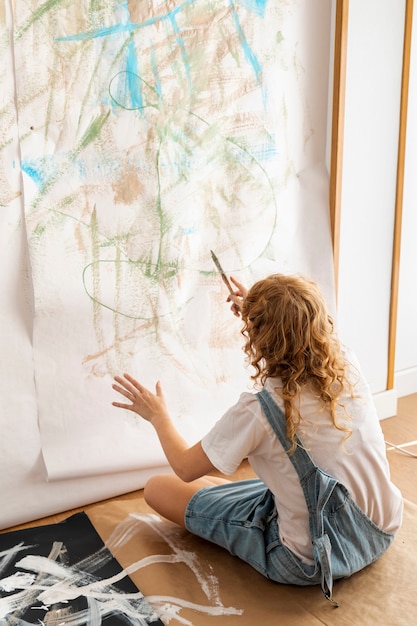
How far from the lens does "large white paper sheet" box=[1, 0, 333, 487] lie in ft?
5.52

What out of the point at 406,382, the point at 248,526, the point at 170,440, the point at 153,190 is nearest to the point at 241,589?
the point at 248,526

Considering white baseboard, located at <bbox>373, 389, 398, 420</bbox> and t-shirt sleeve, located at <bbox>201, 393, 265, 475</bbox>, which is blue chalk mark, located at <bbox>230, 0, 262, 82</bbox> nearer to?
t-shirt sleeve, located at <bbox>201, 393, 265, 475</bbox>

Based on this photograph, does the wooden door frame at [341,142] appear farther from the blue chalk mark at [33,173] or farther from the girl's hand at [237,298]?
the blue chalk mark at [33,173]

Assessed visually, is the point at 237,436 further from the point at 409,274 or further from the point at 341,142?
the point at 409,274

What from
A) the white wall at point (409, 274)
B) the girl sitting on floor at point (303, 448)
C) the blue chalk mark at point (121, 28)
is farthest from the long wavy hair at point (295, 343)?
the white wall at point (409, 274)

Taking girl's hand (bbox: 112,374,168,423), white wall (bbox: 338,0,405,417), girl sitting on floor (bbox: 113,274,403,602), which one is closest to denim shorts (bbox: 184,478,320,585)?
girl sitting on floor (bbox: 113,274,403,602)

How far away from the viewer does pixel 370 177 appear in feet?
7.20

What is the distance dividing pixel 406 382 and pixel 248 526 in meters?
1.24

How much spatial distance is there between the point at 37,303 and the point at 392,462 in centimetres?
115

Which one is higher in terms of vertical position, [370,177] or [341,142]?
[341,142]

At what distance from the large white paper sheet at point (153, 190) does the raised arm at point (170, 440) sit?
261mm

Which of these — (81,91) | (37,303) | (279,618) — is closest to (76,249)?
(37,303)

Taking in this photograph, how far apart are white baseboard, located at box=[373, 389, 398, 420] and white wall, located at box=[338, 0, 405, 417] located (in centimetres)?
3

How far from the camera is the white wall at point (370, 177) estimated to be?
208cm
